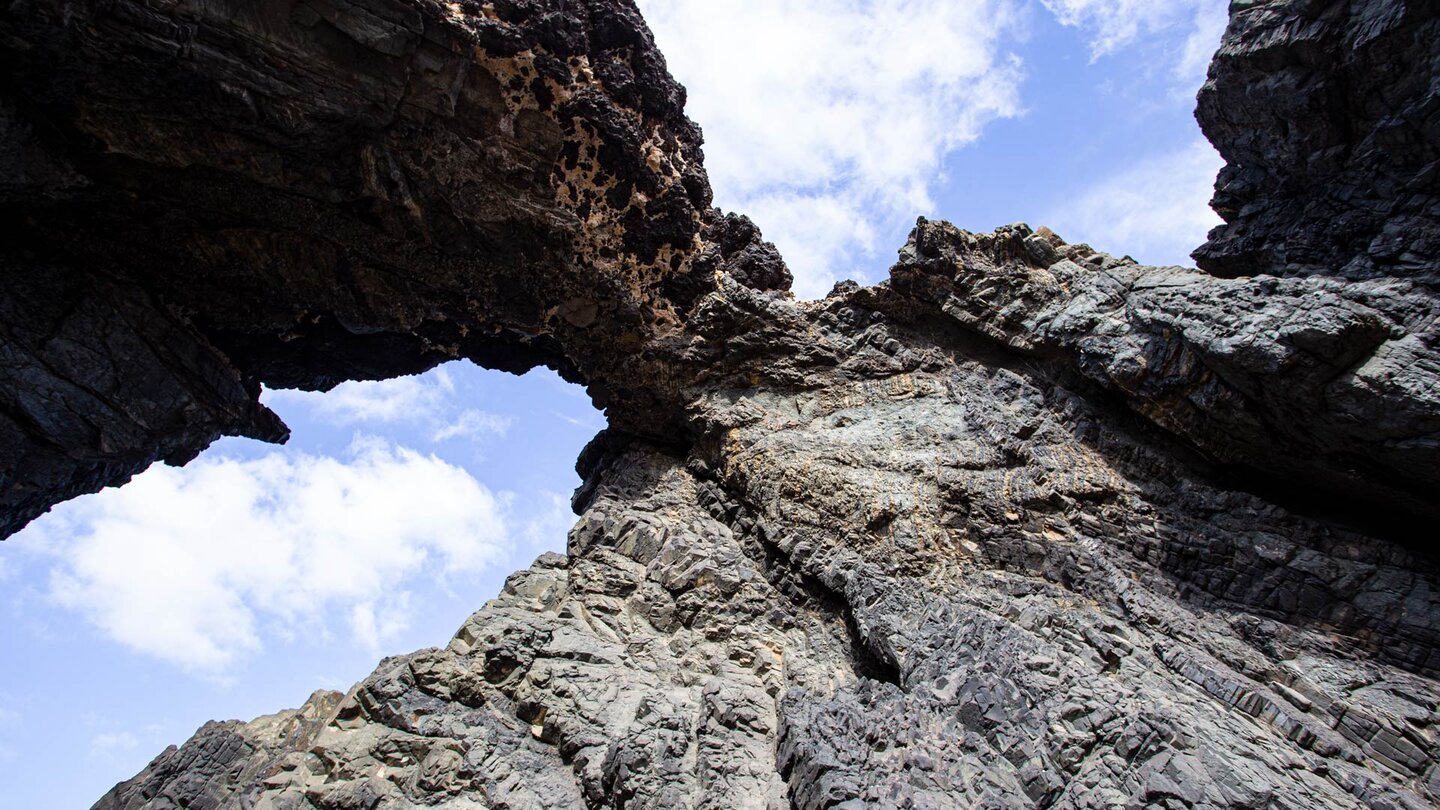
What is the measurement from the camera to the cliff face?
39.4 ft

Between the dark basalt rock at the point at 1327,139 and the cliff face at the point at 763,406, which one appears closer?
the cliff face at the point at 763,406

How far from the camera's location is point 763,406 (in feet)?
63.7

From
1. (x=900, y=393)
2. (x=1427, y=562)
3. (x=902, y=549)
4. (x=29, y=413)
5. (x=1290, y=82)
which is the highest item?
(x=29, y=413)

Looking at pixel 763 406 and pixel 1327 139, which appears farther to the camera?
pixel 763 406

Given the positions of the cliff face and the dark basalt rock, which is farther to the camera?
the dark basalt rock

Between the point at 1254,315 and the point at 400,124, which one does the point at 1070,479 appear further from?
the point at 400,124

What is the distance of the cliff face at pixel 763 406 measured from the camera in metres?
12.0

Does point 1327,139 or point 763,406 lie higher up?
point 763,406

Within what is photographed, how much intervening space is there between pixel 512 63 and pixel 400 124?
2.75 meters

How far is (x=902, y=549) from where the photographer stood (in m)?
15.3

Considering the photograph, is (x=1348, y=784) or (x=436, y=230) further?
(x=436, y=230)

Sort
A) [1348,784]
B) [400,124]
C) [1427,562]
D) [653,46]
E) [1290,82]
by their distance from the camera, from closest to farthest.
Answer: [1348,784] → [1427,562] → [1290,82] → [400,124] → [653,46]

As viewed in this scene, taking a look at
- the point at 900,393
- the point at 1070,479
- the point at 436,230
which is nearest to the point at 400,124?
the point at 436,230

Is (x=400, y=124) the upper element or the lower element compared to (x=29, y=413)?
upper
